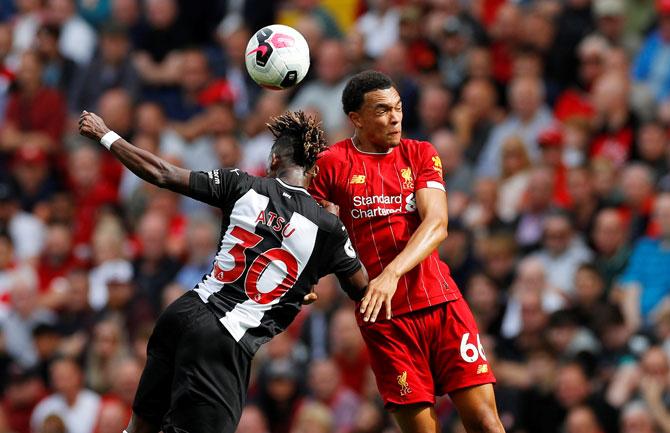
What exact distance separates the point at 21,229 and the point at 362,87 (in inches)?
340

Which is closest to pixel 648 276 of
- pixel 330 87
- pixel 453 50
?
pixel 453 50

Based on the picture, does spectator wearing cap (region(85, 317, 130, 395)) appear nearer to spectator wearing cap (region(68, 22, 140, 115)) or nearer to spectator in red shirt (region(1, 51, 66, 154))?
spectator in red shirt (region(1, 51, 66, 154))

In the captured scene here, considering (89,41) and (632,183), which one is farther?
(89,41)

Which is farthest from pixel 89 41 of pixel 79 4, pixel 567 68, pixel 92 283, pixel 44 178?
pixel 567 68

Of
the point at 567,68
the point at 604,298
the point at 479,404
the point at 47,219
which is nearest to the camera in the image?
the point at 479,404

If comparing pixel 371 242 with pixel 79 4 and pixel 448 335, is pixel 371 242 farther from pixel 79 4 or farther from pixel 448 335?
pixel 79 4

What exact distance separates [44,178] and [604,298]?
769 centimetres

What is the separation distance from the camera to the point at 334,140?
1617 centimetres

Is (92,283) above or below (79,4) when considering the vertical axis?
below

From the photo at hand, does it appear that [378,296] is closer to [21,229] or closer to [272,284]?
[272,284]

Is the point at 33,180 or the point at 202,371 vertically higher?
the point at 33,180

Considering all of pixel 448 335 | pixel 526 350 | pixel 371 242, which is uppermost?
pixel 371 242

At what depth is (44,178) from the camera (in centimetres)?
1816

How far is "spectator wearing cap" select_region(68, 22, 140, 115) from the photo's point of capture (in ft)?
62.2
